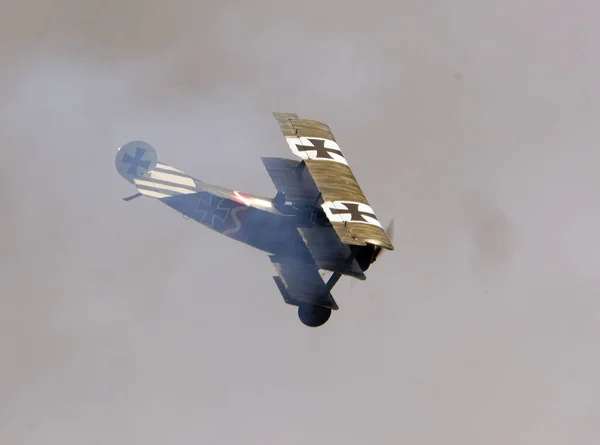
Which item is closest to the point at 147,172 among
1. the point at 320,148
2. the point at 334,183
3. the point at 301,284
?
the point at 320,148

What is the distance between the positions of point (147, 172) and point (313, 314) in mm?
Result: 8625

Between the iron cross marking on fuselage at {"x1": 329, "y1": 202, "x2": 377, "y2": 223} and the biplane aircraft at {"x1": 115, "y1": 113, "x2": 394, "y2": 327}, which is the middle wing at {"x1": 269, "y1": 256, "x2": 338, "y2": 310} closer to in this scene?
the biplane aircraft at {"x1": 115, "y1": 113, "x2": 394, "y2": 327}

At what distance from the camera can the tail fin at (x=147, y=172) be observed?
32750 millimetres

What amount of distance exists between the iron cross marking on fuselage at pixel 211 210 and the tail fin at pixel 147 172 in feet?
3.16

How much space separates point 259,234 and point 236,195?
5.43 feet

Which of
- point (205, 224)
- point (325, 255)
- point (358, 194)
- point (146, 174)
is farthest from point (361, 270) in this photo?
point (146, 174)

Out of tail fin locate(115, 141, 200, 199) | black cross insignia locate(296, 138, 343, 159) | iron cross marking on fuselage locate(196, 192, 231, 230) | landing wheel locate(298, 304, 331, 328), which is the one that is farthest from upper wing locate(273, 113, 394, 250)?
tail fin locate(115, 141, 200, 199)

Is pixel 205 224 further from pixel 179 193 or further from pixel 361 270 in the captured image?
pixel 361 270

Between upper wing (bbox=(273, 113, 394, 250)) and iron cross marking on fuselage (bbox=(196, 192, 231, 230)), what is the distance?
2978 mm

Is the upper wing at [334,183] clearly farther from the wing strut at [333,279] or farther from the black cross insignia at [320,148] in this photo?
the wing strut at [333,279]

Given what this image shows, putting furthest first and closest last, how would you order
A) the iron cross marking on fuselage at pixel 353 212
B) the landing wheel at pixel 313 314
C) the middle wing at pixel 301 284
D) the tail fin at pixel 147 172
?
1. the tail fin at pixel 147 172
2. the iron cross marking on fuselage at pixel 353 212
3. the landing wheel at pixel 313 314
4. the middle wing at pixel 301 284

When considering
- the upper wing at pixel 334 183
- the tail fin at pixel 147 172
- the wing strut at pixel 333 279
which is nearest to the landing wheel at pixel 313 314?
the wing strut at pixel 333 279

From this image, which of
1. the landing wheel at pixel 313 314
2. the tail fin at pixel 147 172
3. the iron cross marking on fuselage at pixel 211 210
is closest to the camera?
the landing wheel at pixel 313 314

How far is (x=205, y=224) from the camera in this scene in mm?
31984
